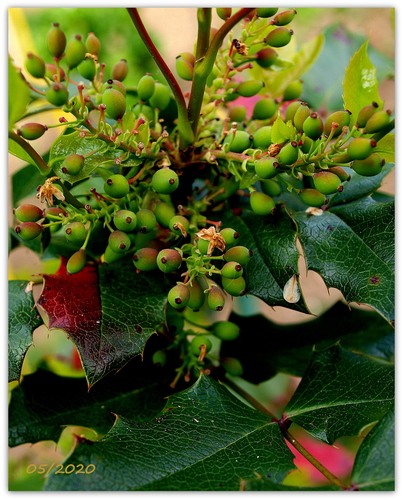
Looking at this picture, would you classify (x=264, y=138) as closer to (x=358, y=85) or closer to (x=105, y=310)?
(x=358, y=85)

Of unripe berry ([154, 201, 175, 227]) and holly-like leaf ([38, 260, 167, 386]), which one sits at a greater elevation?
unripe berry ([154, 201, 175, 227])

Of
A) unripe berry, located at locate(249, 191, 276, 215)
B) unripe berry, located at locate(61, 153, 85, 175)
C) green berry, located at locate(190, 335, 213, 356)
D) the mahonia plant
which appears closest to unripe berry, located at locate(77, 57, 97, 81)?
the mahonia plant

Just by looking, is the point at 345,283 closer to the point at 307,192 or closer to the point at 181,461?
the point at 307,192

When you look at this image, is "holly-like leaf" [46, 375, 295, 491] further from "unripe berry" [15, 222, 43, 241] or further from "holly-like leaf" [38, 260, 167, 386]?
"unripe berry" [15, 222, 43, 241]

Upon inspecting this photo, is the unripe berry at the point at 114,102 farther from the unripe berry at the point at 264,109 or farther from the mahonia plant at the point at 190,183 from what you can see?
the unripe berry at the point at 264,109

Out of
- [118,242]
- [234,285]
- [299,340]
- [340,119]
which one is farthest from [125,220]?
[299,340]

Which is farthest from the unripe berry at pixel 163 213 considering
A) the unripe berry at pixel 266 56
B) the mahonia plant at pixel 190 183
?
the unripe berry at pixel 266 56
